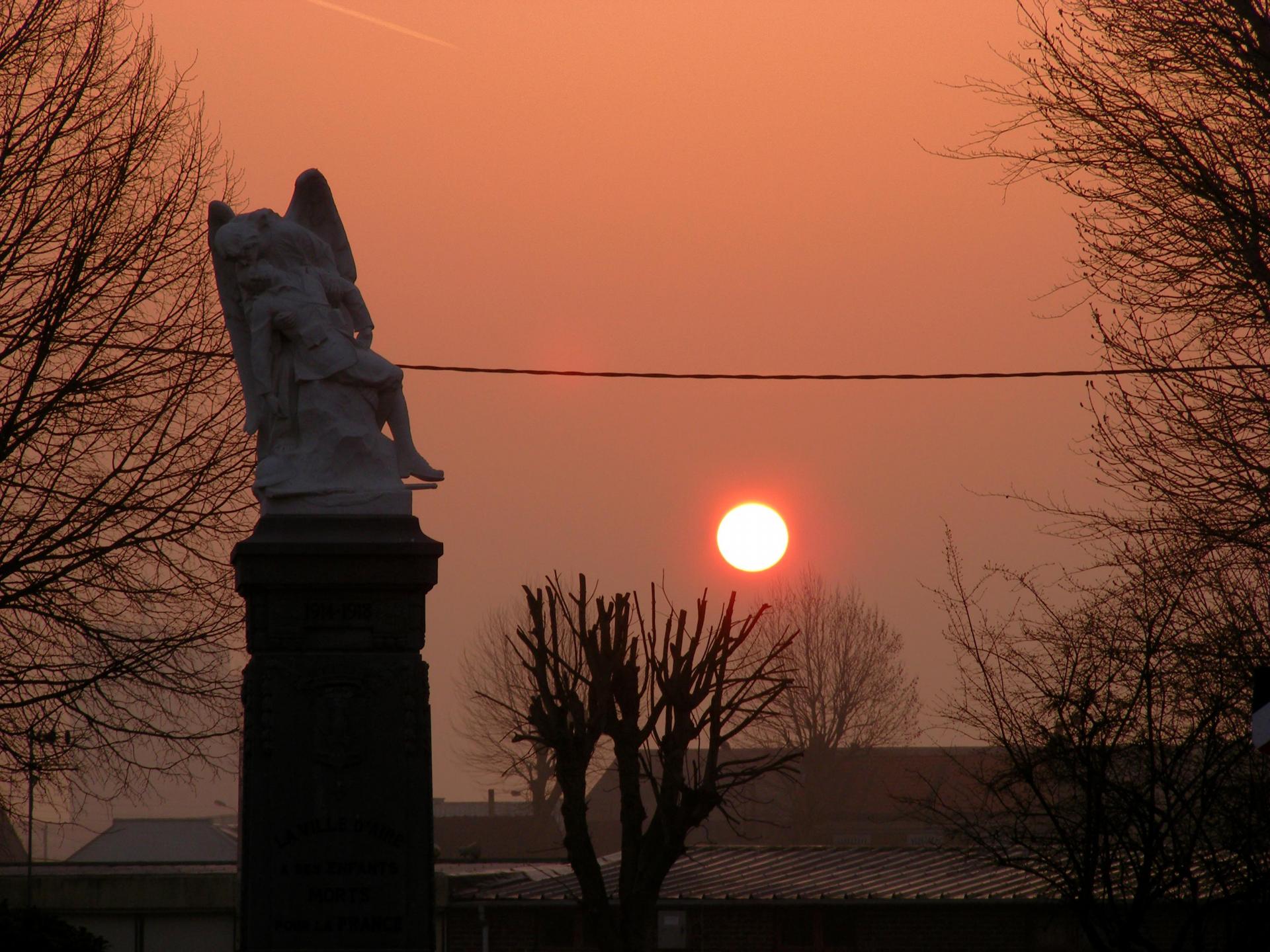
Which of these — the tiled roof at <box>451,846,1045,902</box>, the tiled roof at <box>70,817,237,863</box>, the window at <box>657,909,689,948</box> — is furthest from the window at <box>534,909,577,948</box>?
the tiled roof at <box>70,817,237,863</box>

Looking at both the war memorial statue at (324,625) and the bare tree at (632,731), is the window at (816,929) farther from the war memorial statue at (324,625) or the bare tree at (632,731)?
the war memorial statue at (324,625)

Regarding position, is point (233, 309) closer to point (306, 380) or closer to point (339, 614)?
point (306, 380)

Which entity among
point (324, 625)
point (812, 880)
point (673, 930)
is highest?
point (324, 625)

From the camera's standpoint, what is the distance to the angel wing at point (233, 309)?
1203 cm

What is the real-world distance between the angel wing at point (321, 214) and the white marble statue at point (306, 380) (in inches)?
7.6

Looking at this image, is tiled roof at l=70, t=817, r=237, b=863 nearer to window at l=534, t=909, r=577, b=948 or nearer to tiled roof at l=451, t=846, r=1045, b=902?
tiled roof at l=451, t=846, r=1045, b=902

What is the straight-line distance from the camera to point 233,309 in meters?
12.1

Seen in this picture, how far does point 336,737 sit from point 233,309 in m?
2.85

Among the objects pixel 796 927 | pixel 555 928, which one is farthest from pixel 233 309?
A: pixel 796 927

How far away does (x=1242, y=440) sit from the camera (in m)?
13.9

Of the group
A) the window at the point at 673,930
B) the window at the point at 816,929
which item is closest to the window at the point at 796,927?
the window at the point at 816,929

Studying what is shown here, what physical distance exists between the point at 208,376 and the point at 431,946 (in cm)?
728

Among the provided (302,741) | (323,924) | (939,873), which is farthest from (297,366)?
(939,873)

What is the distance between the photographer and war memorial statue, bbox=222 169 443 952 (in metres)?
11.0
